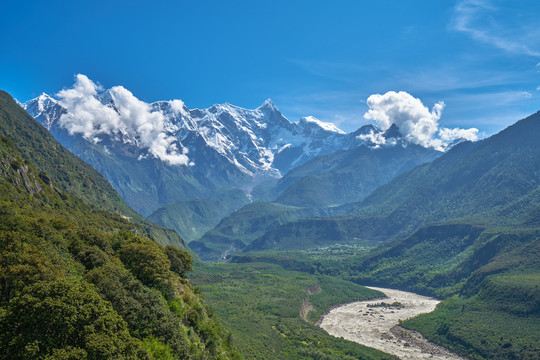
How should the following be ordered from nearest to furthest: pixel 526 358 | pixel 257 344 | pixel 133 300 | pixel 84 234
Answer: pixel 133 300
pixel 84 234
pixel 257 344
pixel 526 358

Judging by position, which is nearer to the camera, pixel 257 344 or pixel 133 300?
pixel 133 300

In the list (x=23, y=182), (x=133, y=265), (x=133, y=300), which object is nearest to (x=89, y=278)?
(x=133, y=300)

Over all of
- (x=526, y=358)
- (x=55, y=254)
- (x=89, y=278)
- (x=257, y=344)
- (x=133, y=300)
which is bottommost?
(x=526, y=358)

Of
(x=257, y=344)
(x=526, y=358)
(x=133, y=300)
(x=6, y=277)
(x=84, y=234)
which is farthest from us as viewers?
(x=526, y=358)

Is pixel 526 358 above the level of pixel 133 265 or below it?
below

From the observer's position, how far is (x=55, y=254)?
215 ft

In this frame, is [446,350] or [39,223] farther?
[446,350]

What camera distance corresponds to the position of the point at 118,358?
43219mm

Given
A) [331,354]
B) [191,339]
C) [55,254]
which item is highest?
[55,254]

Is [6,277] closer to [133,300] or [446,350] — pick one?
[133,300]

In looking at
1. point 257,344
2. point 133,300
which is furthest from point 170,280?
point 257,344

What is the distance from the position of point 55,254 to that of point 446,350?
18650cm

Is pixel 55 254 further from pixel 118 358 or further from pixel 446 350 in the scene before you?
pixel 446 350

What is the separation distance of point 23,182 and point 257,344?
114 metres
